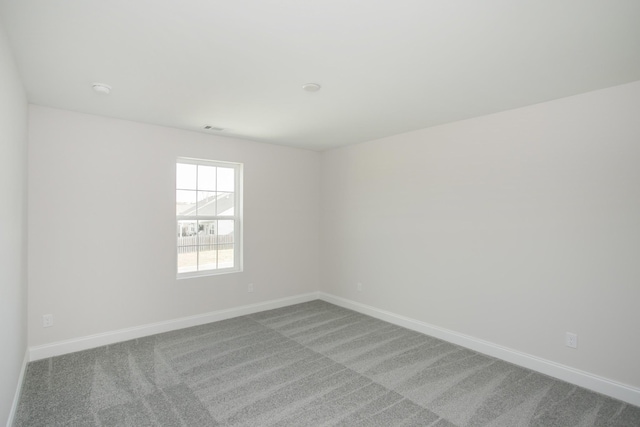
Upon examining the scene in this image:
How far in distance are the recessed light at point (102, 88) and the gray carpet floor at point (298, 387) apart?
2403mm

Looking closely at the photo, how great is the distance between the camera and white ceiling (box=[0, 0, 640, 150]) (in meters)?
1.68

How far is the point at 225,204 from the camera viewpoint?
4621 mm

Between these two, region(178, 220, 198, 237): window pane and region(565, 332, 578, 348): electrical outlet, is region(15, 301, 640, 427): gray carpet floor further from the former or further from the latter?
region(178, 220, 198, 237): window pane

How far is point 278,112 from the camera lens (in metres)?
3.32

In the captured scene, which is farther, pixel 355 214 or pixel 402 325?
pixel 355 214

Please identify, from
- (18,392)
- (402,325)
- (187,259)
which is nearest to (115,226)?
(187,259)

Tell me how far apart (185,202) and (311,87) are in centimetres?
242

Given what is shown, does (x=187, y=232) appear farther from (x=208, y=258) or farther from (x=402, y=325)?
(x=402, y=325)

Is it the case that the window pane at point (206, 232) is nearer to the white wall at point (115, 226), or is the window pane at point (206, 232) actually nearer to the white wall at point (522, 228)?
the white wall at point (115, 226)

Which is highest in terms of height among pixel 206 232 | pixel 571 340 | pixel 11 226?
pixel 11 226

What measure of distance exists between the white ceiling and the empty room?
2 cm

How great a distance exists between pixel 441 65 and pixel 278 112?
1.62m

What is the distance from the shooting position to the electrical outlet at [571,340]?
2797 mm

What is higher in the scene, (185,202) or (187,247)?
(185,202)
